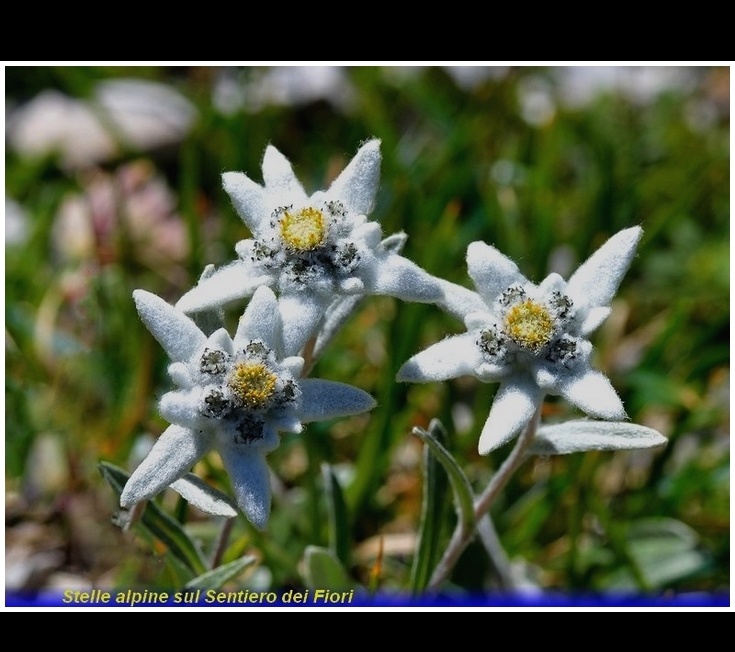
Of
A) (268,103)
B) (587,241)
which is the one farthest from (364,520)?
(268,103)

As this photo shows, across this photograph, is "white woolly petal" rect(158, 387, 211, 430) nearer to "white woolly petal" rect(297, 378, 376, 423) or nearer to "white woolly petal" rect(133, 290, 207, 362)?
"white woolly petal" rect(133, 290, 207, 362)

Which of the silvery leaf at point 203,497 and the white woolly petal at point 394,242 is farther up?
the white woolly petal at point 394,242

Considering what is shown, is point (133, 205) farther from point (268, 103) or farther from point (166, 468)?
point (166, 468)

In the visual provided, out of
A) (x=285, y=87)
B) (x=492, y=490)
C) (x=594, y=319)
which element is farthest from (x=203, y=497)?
(x=285, y=87)

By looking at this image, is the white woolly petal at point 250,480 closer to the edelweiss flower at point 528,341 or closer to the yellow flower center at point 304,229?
the edelweiss flower at point 528,341

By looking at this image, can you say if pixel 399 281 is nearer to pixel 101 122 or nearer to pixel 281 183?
pixel 281 183

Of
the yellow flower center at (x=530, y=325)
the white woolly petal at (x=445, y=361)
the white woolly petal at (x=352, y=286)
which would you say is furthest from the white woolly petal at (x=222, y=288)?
the yellow flower center at (x=530, y=325)
